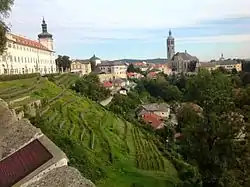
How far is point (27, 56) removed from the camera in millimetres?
70188

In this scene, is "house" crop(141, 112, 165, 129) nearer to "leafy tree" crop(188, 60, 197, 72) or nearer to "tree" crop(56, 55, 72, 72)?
"tree" crop(56, 55, 72, 72)

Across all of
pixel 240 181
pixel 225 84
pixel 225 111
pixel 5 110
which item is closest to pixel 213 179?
pixel 240 181

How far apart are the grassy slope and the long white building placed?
14.2 m

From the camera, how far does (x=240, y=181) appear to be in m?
18.9

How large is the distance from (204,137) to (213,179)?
2.36 metres

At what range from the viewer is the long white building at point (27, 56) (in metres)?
57.2

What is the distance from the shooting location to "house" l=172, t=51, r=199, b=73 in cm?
17450

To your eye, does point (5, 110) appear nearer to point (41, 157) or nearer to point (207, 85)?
point (41, 157)

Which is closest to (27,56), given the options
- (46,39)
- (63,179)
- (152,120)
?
(46,39)

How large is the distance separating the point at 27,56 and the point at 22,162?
191 ft

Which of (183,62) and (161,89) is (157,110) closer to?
(161,89)

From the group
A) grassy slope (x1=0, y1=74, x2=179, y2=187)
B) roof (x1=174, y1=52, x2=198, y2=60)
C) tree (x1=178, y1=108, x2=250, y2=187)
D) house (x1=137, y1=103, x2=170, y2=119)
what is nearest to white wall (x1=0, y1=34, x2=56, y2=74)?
grassy slope (x1=0, y1=74, x2=179, y2=187)

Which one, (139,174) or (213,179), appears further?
(139,174)

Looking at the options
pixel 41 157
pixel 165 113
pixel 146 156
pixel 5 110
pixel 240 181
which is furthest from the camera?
pixel 165 113
